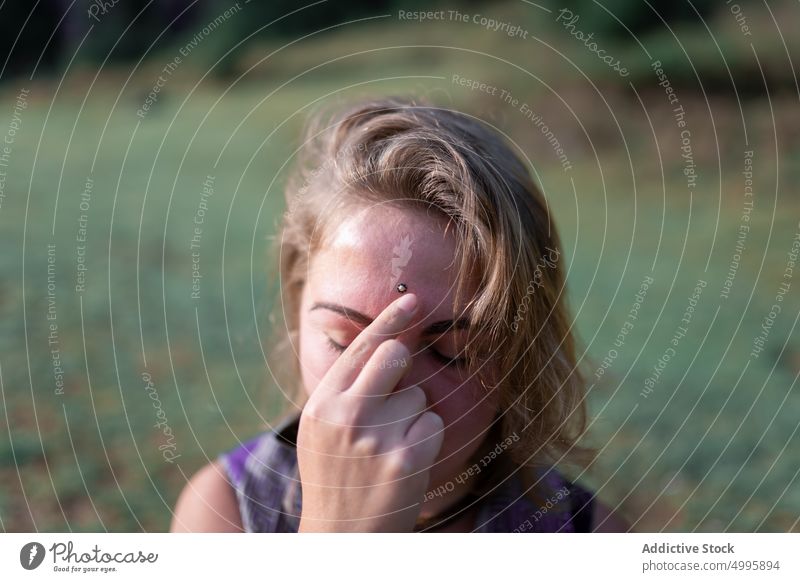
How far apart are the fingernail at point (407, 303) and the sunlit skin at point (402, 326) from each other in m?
0.01

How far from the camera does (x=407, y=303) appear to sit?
88 cm

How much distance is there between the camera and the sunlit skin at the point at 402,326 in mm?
890

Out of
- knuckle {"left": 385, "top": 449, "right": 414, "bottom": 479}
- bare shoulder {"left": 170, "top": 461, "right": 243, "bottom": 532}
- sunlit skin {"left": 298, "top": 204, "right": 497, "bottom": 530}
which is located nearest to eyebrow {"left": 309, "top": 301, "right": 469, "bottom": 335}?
sunlit skin {"left": 298, "top": 204, "right": 497, "bottom": 530}

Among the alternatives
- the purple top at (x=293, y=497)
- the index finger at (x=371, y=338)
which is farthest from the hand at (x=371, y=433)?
the purple top at (x=293, y=497)

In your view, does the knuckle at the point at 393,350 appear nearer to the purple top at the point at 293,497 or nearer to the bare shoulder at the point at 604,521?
the purple top at the point at 293,497

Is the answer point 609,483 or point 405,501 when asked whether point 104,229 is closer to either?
point 609,483

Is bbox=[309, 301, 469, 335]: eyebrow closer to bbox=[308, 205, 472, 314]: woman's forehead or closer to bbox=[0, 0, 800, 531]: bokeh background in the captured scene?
bbox=[308, 205, 472, 314]: woman's forehead

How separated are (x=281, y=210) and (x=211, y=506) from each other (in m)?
0.71

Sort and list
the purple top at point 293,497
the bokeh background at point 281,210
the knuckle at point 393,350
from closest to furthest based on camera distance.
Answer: the knuckle at point 393,350 → the purple top at point 293,497 → the bokeh background at point 281,210

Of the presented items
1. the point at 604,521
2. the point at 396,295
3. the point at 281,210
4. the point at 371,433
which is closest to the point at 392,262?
the point at 396,295

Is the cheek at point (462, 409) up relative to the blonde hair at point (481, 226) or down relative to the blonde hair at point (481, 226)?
down
